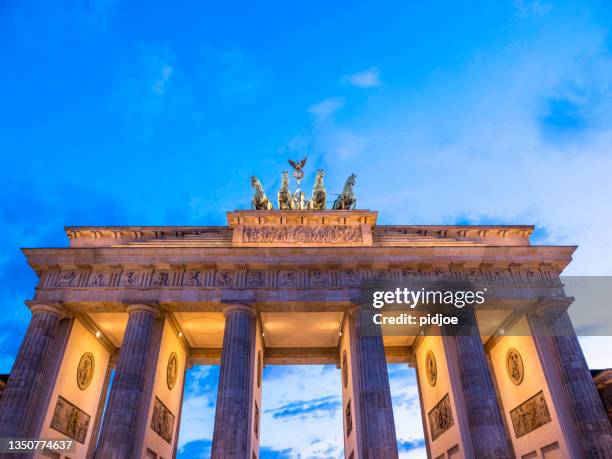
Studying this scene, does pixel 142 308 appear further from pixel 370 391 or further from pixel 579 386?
pixel 579 386

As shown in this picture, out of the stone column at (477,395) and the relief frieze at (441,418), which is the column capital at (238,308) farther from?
the relief frieze at (441,418)

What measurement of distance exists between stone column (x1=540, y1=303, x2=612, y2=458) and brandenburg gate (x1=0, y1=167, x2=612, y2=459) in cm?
6

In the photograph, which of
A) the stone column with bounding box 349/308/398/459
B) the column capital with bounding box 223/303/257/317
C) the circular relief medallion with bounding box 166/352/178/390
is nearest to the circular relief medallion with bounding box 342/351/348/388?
the stone column with bounding box 349/308/398/459

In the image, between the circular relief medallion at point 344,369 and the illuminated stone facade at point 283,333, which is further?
the circular relief medallion at point 344,369

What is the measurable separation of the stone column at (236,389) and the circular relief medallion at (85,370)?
28.8 feet

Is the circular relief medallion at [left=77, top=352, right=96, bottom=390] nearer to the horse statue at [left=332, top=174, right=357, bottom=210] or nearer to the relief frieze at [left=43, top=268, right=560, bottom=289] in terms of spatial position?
the relief frieze at [left=43, top=268, right=560, bottom=289]

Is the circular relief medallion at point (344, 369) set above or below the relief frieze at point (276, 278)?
below

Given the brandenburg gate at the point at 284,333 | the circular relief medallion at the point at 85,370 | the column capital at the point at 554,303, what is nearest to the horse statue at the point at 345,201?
the brandenburg gate at the point at 284,333

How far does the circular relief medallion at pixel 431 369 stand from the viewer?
2454 centimetres

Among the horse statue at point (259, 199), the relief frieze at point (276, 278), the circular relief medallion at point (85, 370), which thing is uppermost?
the horse statue at point (259, 199)

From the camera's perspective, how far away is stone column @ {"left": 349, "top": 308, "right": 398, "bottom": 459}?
17867 millimetres

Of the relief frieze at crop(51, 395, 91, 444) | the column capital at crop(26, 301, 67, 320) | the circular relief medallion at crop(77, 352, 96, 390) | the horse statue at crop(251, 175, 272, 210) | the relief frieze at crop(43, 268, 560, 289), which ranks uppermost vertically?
the horse statue at crop(251, 175, 272, 210)

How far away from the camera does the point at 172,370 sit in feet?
79.5

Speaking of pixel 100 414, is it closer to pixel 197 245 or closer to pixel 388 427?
pixel 197 245
